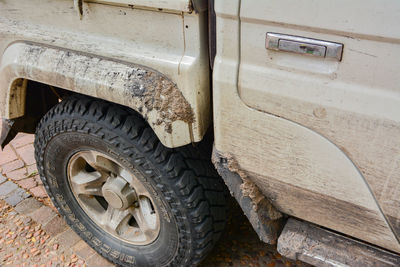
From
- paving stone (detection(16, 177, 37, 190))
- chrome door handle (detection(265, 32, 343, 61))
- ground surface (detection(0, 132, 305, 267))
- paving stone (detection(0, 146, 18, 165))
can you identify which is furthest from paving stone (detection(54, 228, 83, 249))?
chrome door handle (detection(265, 32, 343, 61))

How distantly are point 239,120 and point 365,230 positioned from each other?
0.62 m

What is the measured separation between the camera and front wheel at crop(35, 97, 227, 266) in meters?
1.86

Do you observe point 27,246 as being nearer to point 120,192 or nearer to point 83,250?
point 83,250

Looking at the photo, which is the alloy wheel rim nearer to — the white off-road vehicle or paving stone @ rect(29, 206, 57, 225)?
the white off-road vehicle

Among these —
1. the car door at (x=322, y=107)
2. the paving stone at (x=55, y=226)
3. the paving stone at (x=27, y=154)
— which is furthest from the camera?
the paving stone at (x=27, y=154)

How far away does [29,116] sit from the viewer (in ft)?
7.99

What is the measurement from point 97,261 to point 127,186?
68cm

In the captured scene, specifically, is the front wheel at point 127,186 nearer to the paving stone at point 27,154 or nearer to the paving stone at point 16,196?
the paving stone at point 16,196

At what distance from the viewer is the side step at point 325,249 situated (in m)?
1.53

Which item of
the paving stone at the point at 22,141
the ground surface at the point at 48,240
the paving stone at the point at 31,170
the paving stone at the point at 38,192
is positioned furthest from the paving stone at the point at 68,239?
the paving stone at the point at 22,141

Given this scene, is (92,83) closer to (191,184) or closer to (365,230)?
(191,184)

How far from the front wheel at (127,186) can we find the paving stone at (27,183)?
31.2 inches

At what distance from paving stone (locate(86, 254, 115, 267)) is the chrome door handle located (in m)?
1.78

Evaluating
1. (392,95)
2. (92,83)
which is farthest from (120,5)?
(392,95)
